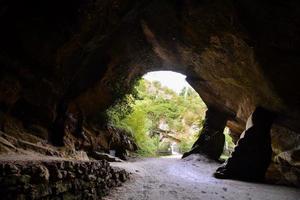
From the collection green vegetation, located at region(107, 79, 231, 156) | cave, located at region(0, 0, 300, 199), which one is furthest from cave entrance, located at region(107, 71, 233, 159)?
A: cave, located at region(0, 0, 300, 199)

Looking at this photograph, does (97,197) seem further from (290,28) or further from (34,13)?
(290,28)

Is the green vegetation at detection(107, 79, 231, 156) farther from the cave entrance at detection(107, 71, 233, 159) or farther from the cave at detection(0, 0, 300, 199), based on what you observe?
the cave at detection(0, 0, 300, 199)

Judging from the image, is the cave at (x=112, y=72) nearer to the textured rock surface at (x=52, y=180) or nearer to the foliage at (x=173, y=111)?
the textured rock surface at (x=52, y=180)

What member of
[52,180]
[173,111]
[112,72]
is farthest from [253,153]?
[173,111]

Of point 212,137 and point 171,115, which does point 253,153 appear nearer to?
point 212,137

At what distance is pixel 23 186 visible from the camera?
331 cm

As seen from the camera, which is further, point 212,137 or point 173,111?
point 173,111

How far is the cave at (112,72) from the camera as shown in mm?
5945

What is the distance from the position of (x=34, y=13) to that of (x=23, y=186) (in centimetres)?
562

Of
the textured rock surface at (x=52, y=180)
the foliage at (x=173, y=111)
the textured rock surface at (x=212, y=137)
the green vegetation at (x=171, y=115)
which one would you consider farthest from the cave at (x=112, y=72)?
the green vegetation at (x=171, y=115)

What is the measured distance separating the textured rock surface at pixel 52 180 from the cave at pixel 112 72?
2cm

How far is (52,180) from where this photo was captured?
3.96 m

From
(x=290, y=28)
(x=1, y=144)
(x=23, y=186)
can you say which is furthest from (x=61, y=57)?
(x=290, y=28)

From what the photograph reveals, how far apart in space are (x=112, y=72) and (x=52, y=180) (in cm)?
859
